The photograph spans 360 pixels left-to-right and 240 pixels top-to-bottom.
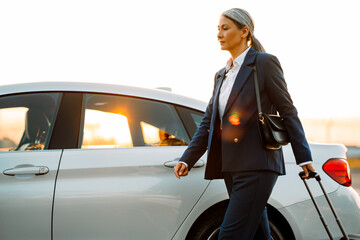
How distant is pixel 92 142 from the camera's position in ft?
9.52

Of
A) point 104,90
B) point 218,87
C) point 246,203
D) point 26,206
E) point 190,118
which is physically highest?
point 218,87

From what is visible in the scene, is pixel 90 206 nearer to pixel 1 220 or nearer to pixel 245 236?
pixel 1 220

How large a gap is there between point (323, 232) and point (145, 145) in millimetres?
1319

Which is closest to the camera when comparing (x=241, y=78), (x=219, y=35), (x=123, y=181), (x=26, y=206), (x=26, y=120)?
(x=241, y=78)

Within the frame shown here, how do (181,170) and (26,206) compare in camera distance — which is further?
(26,206)

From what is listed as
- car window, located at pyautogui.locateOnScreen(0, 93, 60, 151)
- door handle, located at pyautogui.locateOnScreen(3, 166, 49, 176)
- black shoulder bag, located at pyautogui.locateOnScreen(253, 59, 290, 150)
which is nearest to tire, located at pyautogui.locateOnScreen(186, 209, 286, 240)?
black shoulder bag, located at pyautogui.locateOnScreen(253, 59, 290, 150)

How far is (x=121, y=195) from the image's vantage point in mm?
2717

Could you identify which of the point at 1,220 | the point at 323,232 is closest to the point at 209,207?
the point at 323,232

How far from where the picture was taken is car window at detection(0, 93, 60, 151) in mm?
2896

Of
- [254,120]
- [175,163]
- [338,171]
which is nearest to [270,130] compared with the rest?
[254,120]

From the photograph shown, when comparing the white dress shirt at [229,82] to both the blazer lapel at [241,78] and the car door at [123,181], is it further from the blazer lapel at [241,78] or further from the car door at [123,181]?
the car door at [123,181]

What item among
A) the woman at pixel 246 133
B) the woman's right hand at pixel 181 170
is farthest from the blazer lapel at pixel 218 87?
the woman's right hand at pixel 181 170

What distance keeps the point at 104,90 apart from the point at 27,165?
0.72 meters

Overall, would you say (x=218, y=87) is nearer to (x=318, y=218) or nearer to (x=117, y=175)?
(x=117, y=175)
